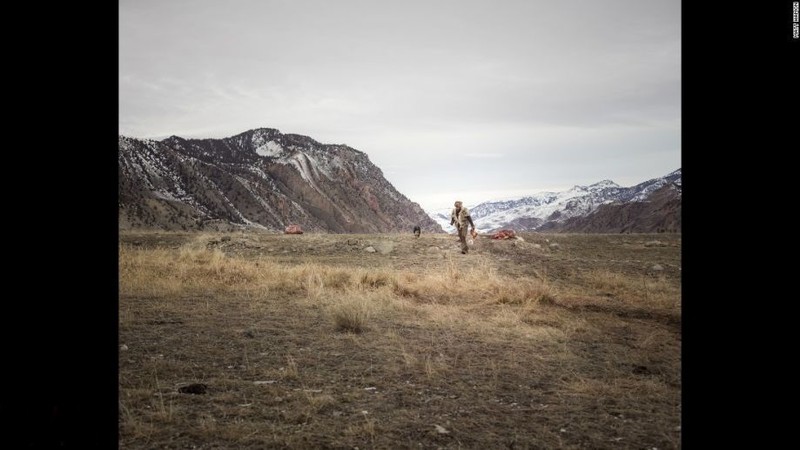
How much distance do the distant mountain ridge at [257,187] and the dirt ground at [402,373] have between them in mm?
46745

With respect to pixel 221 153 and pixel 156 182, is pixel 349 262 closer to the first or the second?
pixel 156 182

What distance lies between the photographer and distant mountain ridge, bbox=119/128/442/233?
56.9 m

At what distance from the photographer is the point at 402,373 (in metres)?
4.58

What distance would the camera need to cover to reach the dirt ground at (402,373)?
3.25 metres

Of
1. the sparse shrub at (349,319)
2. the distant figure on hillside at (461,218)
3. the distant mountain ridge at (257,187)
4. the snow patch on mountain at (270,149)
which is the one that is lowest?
the sparse shrub at (349,319)

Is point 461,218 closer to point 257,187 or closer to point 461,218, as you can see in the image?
point 461,218

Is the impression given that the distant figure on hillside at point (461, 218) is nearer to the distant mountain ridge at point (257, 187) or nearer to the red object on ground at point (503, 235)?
the red object on ground at point (503, 235)

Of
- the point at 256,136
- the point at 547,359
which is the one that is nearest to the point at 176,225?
the point at 547,359

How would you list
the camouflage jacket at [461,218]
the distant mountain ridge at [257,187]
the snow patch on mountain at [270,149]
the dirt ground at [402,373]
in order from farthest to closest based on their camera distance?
1. the snow patch on mountain at [270,149]
2. the distant mountain ridge at [257,187]
3. the camouflage jacket at [461,218]
4. the dirt ground at [402,373]

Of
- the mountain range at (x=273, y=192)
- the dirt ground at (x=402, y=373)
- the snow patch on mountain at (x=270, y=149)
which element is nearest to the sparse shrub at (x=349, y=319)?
the dirt ground at (x=402, y=373)

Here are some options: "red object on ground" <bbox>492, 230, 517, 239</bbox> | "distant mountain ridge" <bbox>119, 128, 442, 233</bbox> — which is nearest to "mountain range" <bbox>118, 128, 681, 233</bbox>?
"distant mountain ridge" <bbox>119, 128, 442, 233</bbox>

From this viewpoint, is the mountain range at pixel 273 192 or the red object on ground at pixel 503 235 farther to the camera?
the mountain range at pixel 273 192

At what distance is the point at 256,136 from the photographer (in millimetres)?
117312
